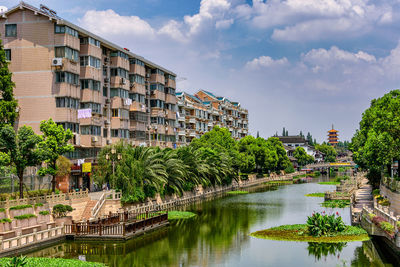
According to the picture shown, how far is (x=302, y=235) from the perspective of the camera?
119 ft

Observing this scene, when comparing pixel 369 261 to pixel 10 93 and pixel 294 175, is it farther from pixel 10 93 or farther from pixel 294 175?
pixel 294 175

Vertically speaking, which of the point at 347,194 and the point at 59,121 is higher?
the point at 59,121

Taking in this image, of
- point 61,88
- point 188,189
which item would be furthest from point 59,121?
point 188,189

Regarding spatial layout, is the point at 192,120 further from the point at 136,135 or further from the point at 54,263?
the point at 54,263

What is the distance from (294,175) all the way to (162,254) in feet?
344

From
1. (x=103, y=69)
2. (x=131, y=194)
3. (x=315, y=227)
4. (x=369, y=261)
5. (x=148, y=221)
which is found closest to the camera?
(x=369, y=261)

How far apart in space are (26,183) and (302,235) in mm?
25726

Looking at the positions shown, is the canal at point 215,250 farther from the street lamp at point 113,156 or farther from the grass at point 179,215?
the street lamp at point 113,156

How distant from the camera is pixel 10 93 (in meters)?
40.9

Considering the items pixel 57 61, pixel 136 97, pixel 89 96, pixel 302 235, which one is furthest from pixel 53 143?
pixel 136 97

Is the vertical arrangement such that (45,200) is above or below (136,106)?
below

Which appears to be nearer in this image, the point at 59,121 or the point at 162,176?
the point at 59,121

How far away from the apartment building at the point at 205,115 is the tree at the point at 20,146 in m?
52.8

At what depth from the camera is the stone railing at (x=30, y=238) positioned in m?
29.6
